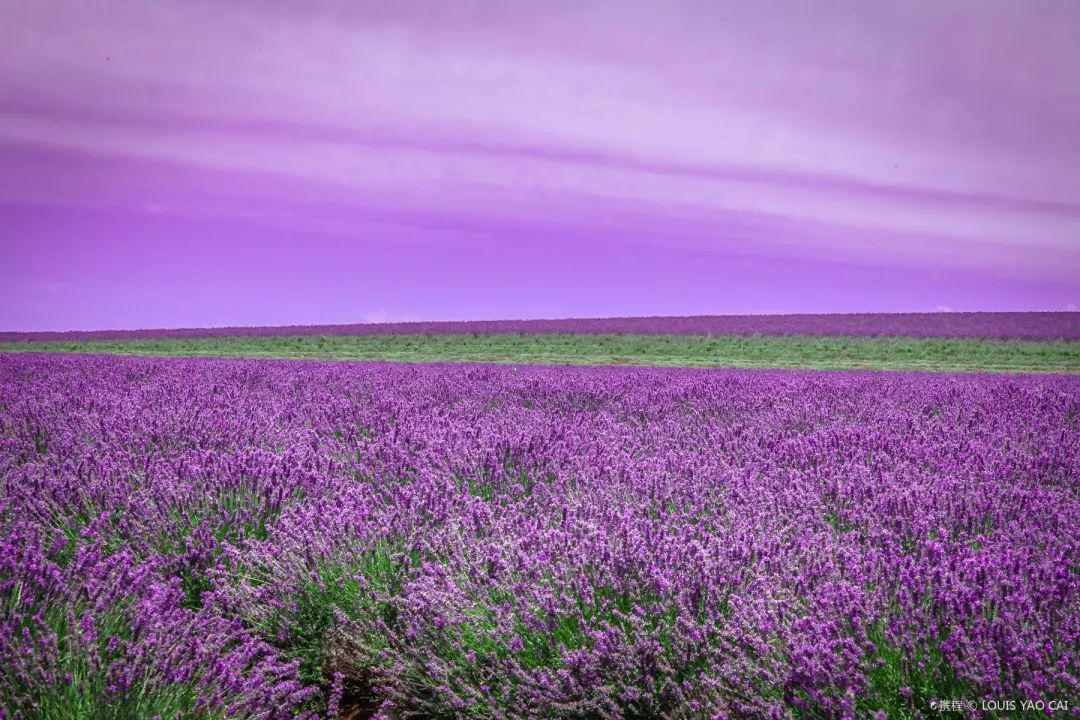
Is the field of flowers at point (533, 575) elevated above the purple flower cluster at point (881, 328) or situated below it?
below

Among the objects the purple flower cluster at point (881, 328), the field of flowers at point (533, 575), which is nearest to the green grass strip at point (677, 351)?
the purple flower cluster at point (881, 328)

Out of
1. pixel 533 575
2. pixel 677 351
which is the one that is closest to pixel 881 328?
pixel 677 351

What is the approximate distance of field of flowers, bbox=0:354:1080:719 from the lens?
5.65ft

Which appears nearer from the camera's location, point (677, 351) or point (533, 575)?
point (533, 575)

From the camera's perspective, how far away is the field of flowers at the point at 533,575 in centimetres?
172

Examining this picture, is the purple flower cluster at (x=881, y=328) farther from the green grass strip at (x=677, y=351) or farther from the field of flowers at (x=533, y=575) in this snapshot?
the field of flowers at (x=533, y=575)

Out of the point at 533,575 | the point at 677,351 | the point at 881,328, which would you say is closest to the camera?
the point at 533,575

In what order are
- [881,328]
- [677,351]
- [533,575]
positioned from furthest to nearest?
[881,328] → [677,351] → [533,575]

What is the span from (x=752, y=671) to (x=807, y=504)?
120 centimetres

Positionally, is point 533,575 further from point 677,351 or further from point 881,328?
point 881,328

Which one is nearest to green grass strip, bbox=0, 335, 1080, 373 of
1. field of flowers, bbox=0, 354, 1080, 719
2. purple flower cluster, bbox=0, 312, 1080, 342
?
purple flower cluster, bbox=0, 312, 1080, 342

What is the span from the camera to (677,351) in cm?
2205

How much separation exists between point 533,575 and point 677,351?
800 inches

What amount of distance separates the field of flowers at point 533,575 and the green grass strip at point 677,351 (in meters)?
12.8
